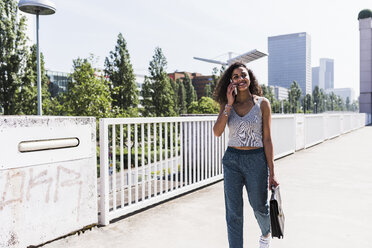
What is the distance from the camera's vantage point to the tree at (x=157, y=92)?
36.5m

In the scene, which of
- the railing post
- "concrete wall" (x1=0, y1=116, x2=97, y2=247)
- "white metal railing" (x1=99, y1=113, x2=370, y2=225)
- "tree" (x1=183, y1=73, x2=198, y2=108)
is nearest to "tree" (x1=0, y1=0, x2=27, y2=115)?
"white metal railing" (x1=99, y1=113, x2=370, y2=225)

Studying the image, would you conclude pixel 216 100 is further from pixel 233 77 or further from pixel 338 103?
pixel 338 103

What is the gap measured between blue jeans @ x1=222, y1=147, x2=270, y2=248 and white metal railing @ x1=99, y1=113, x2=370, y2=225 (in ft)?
4.71

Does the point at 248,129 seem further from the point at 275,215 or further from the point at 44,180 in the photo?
the point at 44,180

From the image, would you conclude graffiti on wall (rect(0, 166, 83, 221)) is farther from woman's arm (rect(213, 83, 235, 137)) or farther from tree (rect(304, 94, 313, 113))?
tree (rect(304, 94, 313, 113))

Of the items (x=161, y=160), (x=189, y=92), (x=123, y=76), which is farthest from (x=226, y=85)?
(x=189, y=92)

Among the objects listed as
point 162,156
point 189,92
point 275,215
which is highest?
point 189,92

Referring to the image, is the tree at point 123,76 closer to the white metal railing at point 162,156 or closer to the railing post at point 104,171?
the white metal railing at point 162,156

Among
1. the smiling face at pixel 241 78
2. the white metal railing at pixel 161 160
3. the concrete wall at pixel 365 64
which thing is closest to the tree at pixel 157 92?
the white metal railing at pixel 161 160

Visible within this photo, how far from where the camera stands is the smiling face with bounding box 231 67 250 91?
2684 millimetres

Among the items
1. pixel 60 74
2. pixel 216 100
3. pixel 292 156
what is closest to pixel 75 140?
pixel 216 100

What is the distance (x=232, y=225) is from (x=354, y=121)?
2484cm

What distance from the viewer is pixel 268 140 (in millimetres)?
2566

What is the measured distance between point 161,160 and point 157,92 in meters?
32.4
